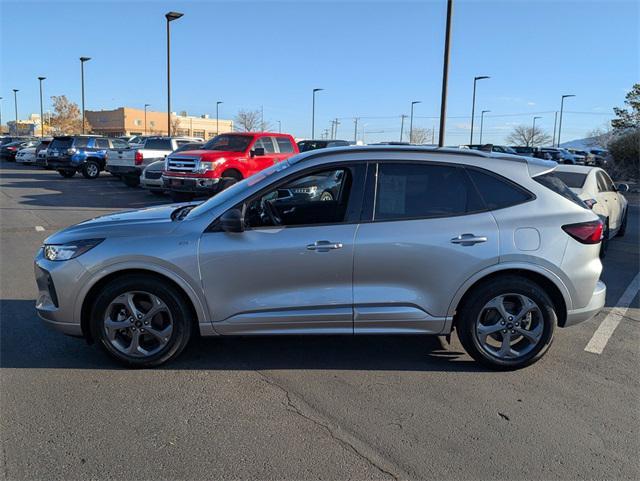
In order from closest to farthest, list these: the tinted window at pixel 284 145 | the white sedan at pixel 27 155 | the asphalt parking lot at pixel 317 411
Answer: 1. the asphalt parking lot at pixel 317 411
2. the tinted window at pixel 284 145
3. the white sedan at pixel 27 155

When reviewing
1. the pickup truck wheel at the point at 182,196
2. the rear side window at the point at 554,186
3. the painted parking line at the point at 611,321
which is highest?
the rear side window at the point at 554,186

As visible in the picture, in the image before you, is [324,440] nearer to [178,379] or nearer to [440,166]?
[178,379]

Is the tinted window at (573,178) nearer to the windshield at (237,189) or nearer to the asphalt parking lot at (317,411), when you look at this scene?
the asphalt parking lot at (317,411)

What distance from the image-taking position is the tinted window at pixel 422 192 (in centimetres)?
415

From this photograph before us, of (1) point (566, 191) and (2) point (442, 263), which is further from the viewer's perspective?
(1) point (566, 191)

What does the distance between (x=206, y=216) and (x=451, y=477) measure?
8.08ft

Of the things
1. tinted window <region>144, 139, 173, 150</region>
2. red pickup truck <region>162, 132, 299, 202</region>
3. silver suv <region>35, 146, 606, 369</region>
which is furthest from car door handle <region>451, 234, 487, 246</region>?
tinted window <region>144, 139, 173, 150</region>

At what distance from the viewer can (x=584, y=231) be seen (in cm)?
414

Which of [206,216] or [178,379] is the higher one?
[206,216]

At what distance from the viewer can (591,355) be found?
15.4 feet

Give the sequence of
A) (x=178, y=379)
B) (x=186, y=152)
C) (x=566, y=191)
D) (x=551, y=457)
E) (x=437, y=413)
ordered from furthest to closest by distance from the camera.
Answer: (x=186, y=152) → (x=566, y=191) → (x=178, y=379) → (x=437, y=413) → (x=551, y=457)

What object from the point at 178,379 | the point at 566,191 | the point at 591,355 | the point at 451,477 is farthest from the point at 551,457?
the point at 178,379

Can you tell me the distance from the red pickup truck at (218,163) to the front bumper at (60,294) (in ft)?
30.7

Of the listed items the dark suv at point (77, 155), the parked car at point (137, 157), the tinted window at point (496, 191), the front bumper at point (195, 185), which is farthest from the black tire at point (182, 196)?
the tinted window at point (496, 191)
